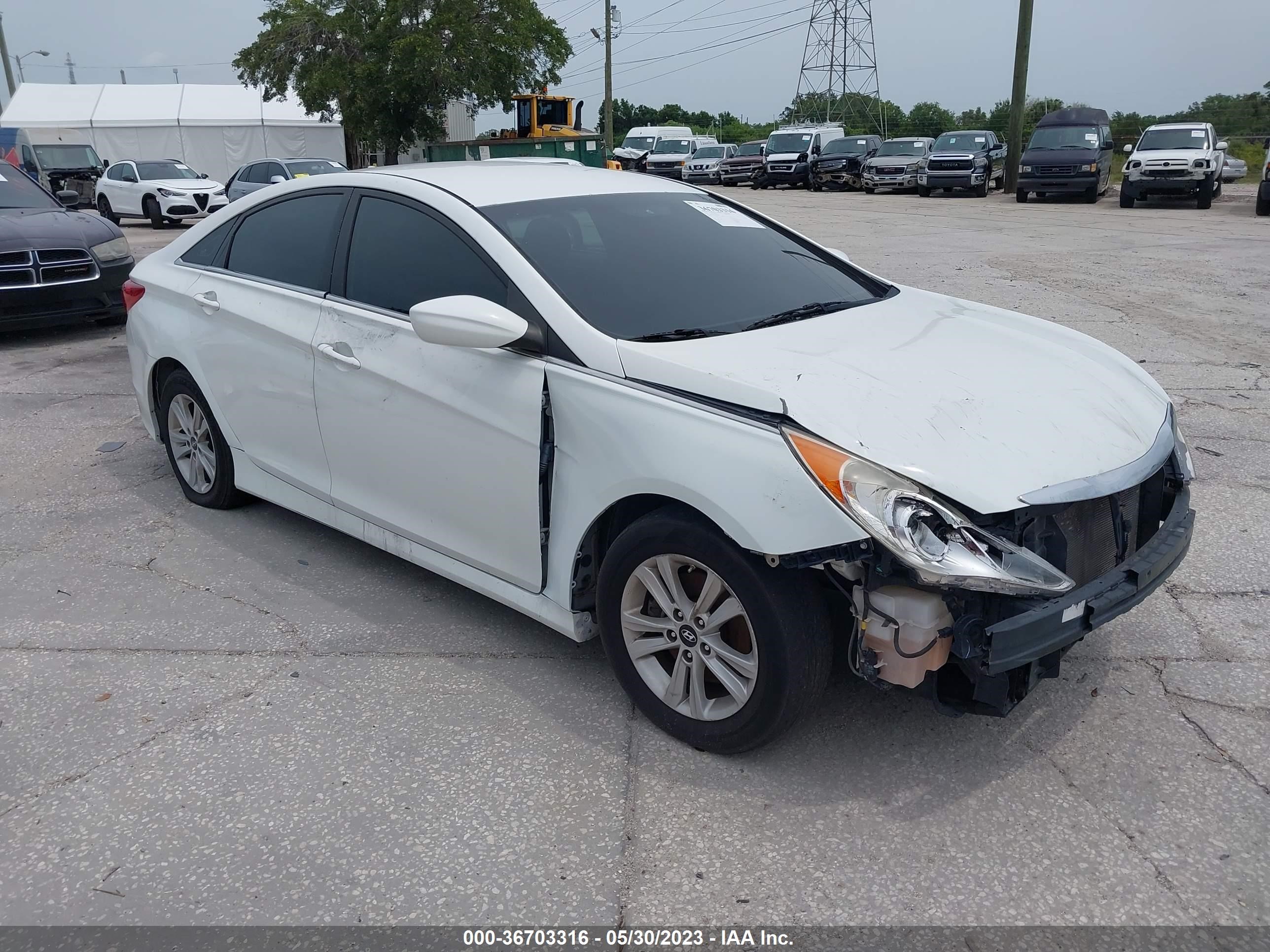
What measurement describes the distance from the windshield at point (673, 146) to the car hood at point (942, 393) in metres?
37.3

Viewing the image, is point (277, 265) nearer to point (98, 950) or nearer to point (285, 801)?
point (285, 801)

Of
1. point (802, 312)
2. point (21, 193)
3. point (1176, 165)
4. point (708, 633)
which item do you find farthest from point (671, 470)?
point (1176, 165)

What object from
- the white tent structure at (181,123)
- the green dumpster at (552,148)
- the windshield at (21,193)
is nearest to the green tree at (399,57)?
the white tent structure at (181,123)

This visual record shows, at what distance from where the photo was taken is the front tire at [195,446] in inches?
192

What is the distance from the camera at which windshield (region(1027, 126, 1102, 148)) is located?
24.8 metres

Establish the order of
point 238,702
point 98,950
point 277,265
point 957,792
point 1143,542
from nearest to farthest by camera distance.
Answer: point 98,950 < point 957,792 < point 1143,542 < point 238,702 < point 277,265

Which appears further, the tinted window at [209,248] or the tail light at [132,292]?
the tail light at [132,292]

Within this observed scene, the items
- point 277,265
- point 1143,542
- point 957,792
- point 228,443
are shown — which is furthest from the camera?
point 228,443

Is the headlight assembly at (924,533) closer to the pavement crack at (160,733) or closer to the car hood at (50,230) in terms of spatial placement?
the pavement crack at (160,733)

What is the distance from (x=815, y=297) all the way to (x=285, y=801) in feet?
8.31

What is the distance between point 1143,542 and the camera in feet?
10.5

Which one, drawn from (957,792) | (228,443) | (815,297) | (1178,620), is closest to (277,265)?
(228,443)

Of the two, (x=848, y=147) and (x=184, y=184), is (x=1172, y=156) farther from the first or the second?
(x=184, y=184)

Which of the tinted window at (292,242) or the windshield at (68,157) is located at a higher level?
the windshield at (68,157)
